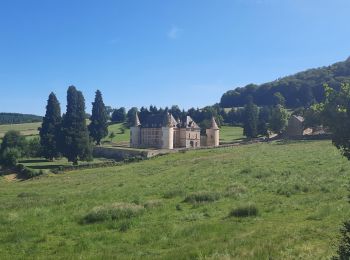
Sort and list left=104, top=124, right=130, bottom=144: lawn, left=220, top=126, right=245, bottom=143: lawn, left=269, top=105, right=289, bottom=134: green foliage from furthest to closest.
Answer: left=104, top=124, right=130, bottom=144: lawn < left=220, top=126, right=245, bottom=143: lawn < left=269, top=105, right=289, bottom=134: green foliage

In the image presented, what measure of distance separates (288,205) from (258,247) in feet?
23.0

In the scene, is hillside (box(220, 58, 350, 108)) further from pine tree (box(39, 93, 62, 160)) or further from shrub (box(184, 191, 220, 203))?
shrub (box(184, 191, 220, 203))

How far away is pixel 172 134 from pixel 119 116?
66891mm

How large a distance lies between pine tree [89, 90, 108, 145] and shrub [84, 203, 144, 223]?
218ft

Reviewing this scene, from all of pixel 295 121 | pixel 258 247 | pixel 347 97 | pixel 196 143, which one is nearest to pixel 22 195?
pixel 258 247

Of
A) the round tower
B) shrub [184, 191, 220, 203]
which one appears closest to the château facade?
the round tower

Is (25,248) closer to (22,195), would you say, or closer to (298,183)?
(298,183)

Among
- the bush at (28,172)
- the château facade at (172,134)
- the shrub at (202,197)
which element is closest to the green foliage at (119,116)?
the château facade at (172,134)

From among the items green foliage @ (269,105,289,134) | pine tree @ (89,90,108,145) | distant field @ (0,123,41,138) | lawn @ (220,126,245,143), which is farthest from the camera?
distant field @ (0,123,41,138)

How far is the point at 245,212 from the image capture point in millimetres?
Result: 18062

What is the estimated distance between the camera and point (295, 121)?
91062 millimetres

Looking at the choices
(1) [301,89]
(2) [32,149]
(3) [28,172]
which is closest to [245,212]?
(3) [28,172]

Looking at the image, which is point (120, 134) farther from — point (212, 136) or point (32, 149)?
point (32, 149)

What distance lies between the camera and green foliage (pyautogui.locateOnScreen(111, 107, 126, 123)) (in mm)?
150125
